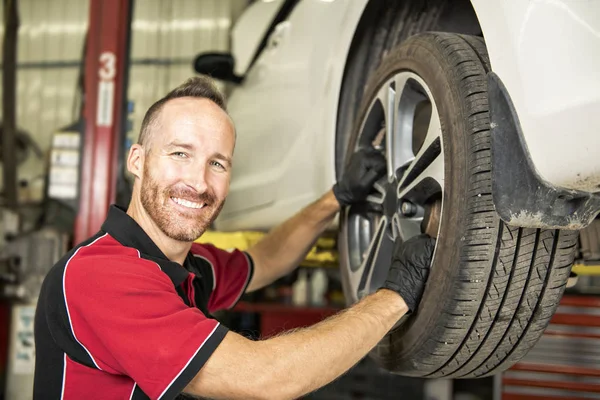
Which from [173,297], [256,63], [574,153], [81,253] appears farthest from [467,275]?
[256,63]

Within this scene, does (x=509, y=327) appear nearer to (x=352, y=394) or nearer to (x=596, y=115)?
(x=596, y=115)

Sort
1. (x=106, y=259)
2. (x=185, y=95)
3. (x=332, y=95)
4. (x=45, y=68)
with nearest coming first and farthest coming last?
1. (x=106, y=259)
2. (x=185, y=95)
3. (x=332, y=95)
4. (x=45, y=68)

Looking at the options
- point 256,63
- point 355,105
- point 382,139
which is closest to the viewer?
point 382,139

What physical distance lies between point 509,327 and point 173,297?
71 centimetres

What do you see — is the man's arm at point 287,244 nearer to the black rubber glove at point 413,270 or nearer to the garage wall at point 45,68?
the black rubber glove at point 413,270

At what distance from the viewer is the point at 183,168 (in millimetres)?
1562

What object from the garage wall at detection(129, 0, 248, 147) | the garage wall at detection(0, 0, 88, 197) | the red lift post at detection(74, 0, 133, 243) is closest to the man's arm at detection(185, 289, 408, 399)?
the red lift post at detection(74, 0, 133, 243)

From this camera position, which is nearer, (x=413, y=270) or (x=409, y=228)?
(x=413, y=270)

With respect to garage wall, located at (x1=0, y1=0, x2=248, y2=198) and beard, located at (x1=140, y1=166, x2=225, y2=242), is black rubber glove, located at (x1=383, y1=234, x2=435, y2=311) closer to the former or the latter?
beard, located at (x1=140, y1=166, x2=225, y2=242)

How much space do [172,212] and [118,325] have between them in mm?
362

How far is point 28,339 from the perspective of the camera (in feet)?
11.5

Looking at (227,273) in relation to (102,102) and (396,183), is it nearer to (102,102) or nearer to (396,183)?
(396,183)

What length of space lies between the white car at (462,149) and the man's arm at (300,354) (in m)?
0.08

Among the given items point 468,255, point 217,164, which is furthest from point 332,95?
point 468,255
